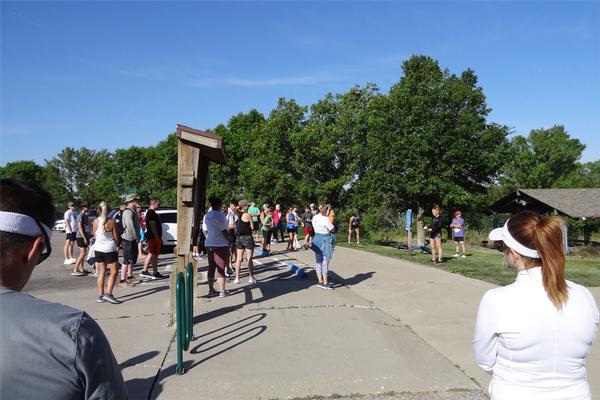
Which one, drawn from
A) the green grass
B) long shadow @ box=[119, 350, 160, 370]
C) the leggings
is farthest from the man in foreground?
the green grass

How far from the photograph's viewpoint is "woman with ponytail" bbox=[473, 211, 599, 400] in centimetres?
229

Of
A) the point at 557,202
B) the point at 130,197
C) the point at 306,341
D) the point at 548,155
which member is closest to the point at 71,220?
the point at 130,197

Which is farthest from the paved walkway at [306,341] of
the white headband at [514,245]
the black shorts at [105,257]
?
the white headband at [514,245]

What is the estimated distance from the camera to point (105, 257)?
27.5 feet

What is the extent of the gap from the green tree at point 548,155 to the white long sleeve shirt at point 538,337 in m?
65.7

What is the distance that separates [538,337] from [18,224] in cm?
220

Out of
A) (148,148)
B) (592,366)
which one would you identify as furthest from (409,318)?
(148,148)

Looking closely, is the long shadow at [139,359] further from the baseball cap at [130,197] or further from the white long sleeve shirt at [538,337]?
the baseball cap at [130,197]

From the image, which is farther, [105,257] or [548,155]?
A: [548,155]

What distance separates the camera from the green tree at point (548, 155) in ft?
207

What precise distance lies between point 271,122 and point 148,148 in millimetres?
40911

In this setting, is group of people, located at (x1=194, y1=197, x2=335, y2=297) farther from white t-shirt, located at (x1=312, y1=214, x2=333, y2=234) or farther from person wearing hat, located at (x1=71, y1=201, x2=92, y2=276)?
person wearing hat, located at (x1=71, y1=201, x2=92, y2=276)

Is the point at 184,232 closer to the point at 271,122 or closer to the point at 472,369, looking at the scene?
the point at 472,369

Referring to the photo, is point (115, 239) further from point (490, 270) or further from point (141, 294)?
point (490, 270)
